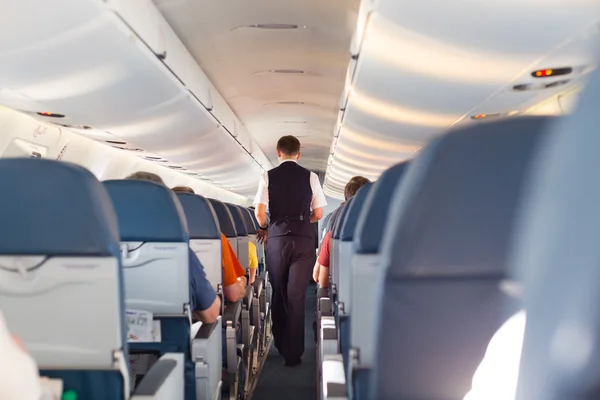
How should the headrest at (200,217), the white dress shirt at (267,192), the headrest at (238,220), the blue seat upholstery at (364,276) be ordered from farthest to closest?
the headrest at (238,220), the white dress shirt at (267,192), the headrest at (200,217), the blue seat upholstery at (364,276)

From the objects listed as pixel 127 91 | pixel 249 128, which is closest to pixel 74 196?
pixel 127 91

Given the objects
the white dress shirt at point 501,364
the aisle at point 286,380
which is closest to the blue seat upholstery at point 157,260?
the white dress shirt at point 501,364

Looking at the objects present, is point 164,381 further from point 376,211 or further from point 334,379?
point 376,211

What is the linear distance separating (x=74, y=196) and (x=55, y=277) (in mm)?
276

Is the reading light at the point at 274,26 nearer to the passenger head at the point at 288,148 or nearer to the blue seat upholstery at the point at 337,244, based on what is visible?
the passenger head at the point at 288,148

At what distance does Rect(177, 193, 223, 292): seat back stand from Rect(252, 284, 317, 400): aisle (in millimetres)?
1896

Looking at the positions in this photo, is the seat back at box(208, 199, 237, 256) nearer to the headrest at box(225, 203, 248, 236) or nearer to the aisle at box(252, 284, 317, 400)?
the headrest at box(225, 203, 248, 236)

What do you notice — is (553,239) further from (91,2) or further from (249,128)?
(249,128)

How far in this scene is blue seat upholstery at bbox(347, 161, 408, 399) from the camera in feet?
6.34

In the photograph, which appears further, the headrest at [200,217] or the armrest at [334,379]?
the headrest at [200,217]

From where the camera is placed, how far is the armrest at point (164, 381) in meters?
1.97

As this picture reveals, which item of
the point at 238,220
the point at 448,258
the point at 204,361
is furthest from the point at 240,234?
the point at 448,258

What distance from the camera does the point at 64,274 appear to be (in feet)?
5.93

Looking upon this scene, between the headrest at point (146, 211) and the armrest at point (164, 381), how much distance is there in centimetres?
56
